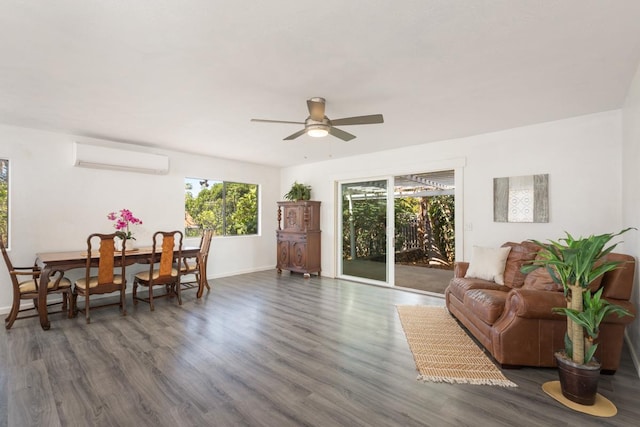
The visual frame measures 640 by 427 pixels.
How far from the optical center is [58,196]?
4.28m

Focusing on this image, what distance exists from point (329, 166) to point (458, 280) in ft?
11.8

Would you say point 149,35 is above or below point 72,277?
above

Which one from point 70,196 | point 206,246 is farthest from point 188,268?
point 70,196

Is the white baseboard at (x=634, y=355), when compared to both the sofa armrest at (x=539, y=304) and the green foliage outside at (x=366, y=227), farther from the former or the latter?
the green foliage outside at (x=366, y=227)

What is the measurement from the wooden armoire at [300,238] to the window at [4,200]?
422 centimetres

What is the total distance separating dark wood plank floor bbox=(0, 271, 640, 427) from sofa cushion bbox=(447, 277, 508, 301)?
81 centimetres

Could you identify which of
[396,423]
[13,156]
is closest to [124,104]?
[13,156]

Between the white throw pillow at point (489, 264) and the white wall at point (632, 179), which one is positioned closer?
the white wall at point (632, 179)

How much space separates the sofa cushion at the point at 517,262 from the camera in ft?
10.8

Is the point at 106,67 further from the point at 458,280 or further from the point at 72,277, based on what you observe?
the point at 458,280

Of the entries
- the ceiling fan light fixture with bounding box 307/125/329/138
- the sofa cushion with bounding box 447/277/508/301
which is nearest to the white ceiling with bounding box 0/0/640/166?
the ceiling fan light fixture with bounding box 307/125/329/138

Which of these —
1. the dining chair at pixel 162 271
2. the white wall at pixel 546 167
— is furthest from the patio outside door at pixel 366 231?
the dining chair at pixel 162 271

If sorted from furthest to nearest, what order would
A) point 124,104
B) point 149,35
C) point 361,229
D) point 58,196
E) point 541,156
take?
point 361,229, point 58,196, point 541,156, point 124,104, point 149,35

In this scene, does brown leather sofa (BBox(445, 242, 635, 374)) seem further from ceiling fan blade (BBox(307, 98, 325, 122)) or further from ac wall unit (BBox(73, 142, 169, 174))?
ac wall unit (BBox(73, 142, 169, 174))
